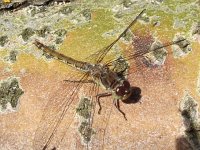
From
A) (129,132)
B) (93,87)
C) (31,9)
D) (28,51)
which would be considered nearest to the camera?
(129,132)

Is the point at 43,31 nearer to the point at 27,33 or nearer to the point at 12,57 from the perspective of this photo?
the point at 27,33

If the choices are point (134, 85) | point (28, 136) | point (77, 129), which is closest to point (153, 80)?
point (134, 85)

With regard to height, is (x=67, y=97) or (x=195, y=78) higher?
(x=195, y=78)

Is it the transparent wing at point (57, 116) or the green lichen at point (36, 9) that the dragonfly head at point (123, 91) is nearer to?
the transparent wing at point (57, 116)

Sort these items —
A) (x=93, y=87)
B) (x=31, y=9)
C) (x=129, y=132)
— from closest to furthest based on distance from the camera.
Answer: (x=129, y=132)
(x=93, y=87)
(x=31, y=9)

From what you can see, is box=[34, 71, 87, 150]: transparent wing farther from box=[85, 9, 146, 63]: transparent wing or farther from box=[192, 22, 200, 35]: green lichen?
box=[192, 22, 200, 35]: green lichen

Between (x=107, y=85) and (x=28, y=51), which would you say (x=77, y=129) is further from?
(x=28, y=51)

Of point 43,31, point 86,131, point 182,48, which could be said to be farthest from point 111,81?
point 43,31
